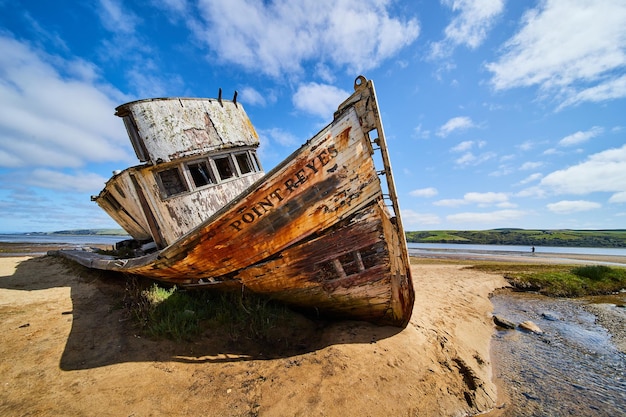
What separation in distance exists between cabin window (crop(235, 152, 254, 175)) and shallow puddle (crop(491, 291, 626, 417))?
21.0 feet

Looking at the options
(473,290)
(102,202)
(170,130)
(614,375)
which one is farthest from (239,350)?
(473,290)

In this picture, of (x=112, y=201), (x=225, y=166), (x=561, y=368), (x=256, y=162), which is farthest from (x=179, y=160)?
(x=561, y=368)

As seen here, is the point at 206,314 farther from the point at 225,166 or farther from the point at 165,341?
the point at 225,166

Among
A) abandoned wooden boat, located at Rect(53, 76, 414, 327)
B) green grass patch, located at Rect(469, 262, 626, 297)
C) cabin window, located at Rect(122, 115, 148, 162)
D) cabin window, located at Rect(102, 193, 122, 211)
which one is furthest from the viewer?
green grass patch, located at Rect(469, 262, 626, 297)

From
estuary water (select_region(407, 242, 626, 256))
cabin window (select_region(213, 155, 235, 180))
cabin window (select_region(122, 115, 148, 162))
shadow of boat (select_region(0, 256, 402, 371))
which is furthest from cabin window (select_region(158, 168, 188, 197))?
estuary water (select_region(407, 242, 626, 256))

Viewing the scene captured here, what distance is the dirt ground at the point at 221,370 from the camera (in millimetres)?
2775

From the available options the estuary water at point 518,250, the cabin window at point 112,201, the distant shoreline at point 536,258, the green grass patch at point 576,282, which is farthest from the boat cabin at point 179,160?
the estuary water at point 518,250

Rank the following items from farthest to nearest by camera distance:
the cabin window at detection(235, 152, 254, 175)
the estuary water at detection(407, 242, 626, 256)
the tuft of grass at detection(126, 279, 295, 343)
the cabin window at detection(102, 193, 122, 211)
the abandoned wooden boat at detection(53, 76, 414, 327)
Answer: the estuary water at detection(407, 242, 626, 256) → the cabin window at detection(102, 193, 122, 211) → the cabin window at detection(235, 152, 254, 175) → the tuft of grass at detection(126, 279, 295, 343) → the abandoned wooden boat at detection(53, 76, 414, 327)

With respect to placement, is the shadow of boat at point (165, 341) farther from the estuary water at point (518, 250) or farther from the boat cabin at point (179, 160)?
the estuary water at point (518, 250)

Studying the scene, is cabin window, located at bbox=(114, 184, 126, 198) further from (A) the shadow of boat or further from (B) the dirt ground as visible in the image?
(B) the dirt ground

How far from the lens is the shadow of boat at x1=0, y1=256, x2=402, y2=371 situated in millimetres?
3506

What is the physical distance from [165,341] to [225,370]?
3.79 ft

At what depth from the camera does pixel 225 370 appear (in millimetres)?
3377

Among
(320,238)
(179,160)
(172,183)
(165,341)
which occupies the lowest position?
(165,341)
